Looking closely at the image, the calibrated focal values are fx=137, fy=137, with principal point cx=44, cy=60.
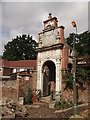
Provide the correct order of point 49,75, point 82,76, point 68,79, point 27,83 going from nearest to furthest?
point 82,76
point 68,79
point 27,83
point 49,75

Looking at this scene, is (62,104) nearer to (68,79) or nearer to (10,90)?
(68,79)

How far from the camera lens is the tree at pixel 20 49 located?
4891 cm

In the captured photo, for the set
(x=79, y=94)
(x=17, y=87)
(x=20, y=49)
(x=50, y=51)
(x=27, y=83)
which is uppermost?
(x=20, y=49)

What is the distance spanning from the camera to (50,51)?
1570cm

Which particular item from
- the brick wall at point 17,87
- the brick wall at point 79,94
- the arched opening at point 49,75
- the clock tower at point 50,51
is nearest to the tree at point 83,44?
the arched opening at point 49,75

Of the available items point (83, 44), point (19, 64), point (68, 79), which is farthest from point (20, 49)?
point (68, 79)

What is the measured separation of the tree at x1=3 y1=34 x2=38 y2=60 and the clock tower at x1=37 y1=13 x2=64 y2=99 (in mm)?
32264

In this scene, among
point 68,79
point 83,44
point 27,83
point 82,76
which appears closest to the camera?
point 82,76

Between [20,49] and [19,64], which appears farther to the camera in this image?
[20,49]

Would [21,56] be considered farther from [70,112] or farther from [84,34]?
[70,112]

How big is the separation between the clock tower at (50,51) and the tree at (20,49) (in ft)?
106

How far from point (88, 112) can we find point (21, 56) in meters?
43.4

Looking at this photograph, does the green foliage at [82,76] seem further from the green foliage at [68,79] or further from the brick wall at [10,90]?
the brick wall at [10,90]

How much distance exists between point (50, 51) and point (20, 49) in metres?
36.3
